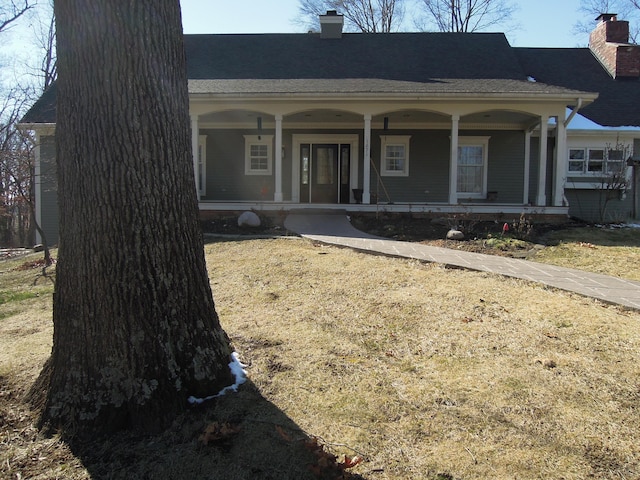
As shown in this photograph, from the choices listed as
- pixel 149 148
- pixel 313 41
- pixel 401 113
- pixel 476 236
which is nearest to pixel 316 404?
pixel 149 148

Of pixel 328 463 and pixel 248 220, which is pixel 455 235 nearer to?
pixel 248 220

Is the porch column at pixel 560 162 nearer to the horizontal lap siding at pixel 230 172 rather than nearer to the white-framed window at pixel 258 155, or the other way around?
the horizontal lap siding at pixel 230 172

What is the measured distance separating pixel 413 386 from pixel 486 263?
3867 mm

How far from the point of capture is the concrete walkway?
498 cm

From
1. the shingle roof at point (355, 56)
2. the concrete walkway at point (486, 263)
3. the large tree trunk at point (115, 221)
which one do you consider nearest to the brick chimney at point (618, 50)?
the shingle roof at point (355, 56)

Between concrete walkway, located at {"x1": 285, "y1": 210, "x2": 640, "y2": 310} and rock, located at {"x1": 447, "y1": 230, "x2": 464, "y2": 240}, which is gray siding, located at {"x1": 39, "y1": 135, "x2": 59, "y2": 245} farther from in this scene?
rock, located at {"x1": 447, "y1": 230, "x2": 464, "y2": 240}

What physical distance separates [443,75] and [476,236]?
6.82 meters

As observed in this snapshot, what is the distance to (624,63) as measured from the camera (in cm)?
1606

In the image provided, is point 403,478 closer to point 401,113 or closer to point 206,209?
point 206,209

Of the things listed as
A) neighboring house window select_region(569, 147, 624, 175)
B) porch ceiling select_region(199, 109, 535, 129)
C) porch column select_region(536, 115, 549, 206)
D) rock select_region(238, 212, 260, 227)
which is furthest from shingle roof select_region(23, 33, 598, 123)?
rock select_region(238, 212, 260, 227)

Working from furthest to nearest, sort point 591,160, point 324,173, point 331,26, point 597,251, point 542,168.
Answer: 1. point 331,26
2. point 324,173
3. point 591,160
4. point 542,168
5. point 597,251

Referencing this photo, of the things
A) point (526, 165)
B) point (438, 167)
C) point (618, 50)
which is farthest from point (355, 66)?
point (618, 50)

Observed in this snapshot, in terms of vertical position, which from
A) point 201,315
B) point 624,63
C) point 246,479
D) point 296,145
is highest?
point 624,63

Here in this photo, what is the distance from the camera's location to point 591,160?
14.1 meters
